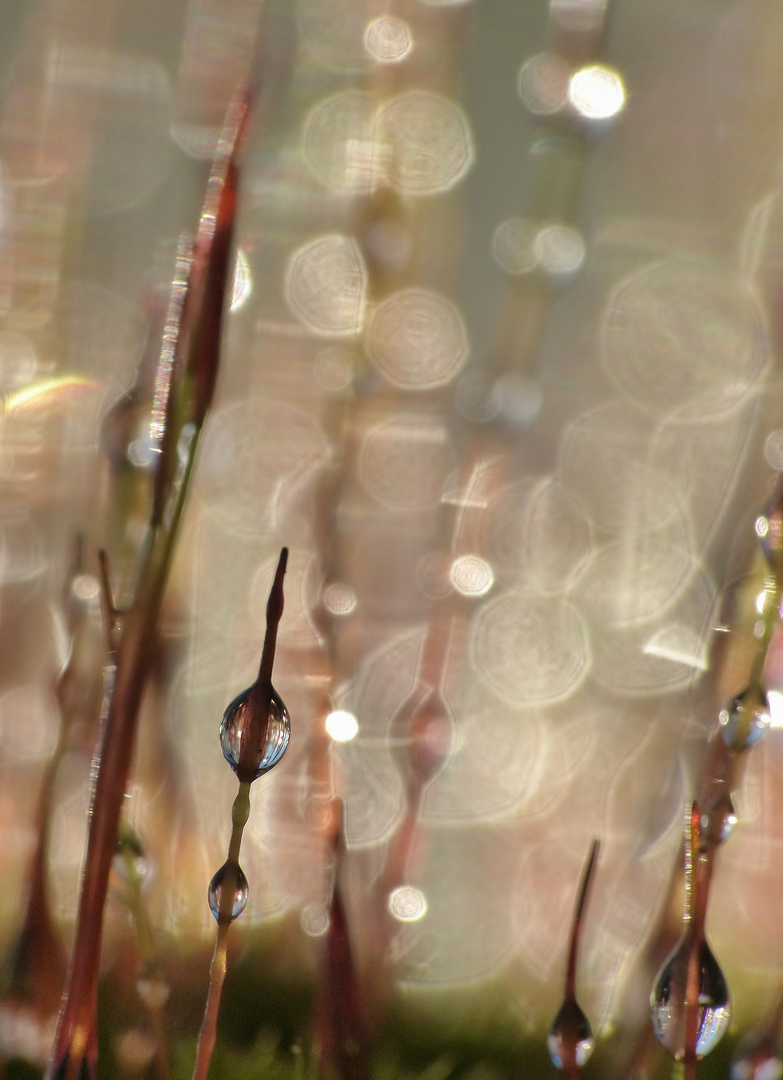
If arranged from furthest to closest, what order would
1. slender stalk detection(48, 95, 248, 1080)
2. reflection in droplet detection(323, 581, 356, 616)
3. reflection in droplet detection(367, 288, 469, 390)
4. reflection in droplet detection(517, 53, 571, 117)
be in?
reflection in droplet detection(367, 288, 469, 390)
reflection in droplet detection(517, 53, 571, 117)
reflection in droplet detection(323, 581, 356, 616)
slender stalk detection(48, 95, 248, 1080)

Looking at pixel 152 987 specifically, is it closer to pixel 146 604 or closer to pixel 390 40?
pixel 146 604

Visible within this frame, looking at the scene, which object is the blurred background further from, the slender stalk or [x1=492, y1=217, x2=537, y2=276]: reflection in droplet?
the slender stalk

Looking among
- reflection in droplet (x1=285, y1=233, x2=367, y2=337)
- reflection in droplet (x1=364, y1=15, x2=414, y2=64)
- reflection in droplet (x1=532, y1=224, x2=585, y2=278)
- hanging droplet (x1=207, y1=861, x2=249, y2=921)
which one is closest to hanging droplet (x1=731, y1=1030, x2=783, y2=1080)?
hanging droplet (x1=207, y1=861, x2=249, y2=921)

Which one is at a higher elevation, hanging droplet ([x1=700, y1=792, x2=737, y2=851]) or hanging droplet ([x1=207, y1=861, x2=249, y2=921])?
hanging droplet ([x1=700, y1=792, x2=737, y2=851])

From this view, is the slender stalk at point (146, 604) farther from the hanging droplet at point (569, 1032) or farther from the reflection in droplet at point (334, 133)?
the reflection in droplet at point (334, 133)

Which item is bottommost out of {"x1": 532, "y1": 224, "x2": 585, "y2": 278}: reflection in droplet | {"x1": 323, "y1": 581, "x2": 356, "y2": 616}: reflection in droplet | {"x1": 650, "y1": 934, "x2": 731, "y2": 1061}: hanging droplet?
{"x1": 650, "y1": 934, "x2": 731, "y2": 1061}: hanging droplet

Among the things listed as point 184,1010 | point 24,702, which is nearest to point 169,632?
point 184,1010

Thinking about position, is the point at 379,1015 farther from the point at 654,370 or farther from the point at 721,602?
the point at 654,370
